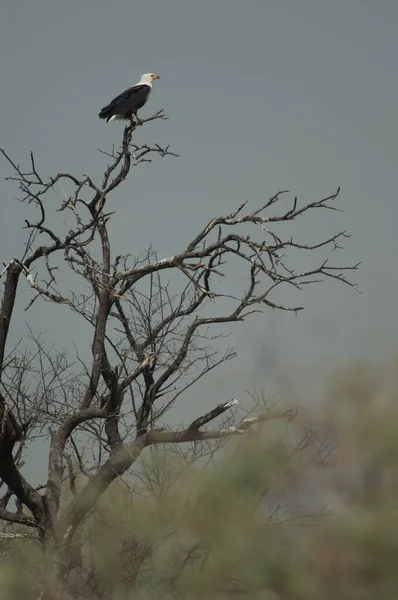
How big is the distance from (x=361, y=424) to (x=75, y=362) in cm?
581

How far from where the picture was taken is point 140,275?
19.3 feet

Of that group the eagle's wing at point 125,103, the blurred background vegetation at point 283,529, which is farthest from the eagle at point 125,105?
the blurred background vegetation at point 283,529

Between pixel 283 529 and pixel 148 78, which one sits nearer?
pixel 283 529

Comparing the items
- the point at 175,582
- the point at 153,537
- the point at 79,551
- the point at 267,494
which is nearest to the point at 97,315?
the point at 79,551

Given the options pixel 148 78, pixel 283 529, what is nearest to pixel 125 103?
pixel 148 78

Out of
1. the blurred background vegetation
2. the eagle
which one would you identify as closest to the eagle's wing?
the eagle

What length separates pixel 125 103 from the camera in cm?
572

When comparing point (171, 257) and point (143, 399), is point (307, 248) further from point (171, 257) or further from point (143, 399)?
point (143, 399)

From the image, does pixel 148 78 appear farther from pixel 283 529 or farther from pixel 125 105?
pixel 283 529

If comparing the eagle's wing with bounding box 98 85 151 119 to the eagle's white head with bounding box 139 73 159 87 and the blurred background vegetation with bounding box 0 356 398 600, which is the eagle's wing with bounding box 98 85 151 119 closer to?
the eagle's white head with bounding box 139 73 159 87

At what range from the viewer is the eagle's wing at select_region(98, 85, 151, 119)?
5.72 metres

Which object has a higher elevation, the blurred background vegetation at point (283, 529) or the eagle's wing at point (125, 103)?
the eagle's wing at point (125, 103)

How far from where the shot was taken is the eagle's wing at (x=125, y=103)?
5719 mm

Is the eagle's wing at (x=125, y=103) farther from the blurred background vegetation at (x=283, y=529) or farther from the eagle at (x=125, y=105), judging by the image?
the blurred background vegetation at (x=283, y=529)
